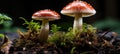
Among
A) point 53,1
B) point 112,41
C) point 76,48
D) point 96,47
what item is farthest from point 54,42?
point 53,1

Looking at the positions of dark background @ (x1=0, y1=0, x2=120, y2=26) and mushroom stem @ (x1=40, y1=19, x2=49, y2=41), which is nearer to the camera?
mushroom stem @ (x1=40, y1=19, x2=49, y2=41)

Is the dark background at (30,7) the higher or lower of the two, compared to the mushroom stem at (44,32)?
lower

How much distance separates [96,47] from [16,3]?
4.27 metres

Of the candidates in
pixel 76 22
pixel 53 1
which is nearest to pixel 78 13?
pixel 76 22

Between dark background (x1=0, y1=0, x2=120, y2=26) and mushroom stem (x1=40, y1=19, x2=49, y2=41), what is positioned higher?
mushroom stem (x1=40, y1=19, x2=49, y2=41)

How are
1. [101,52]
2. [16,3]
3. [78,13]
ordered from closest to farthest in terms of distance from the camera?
1. [101,52]
2. [78,13]
3. [16,3]

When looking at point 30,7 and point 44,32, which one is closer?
point 44,32

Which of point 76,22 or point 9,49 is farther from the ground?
point 76,22

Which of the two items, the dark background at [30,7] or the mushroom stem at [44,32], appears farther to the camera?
the dark background at [30,7]

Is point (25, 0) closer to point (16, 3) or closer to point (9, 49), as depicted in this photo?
point (16, 3)

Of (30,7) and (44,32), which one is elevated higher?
(44,32)

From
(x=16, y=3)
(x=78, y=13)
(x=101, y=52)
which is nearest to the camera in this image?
(x=101, y=52)

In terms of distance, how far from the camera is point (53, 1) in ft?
20.9

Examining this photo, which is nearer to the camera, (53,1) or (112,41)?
(112,41)
